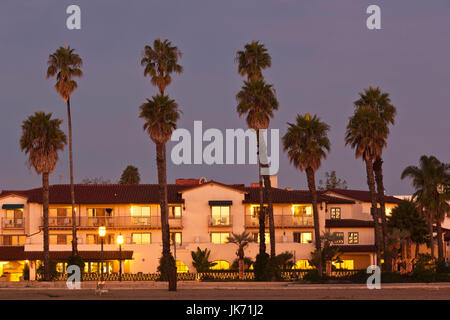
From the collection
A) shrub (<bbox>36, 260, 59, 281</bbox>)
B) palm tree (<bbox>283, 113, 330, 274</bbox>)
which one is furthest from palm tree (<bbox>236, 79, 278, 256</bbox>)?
shrub (<bbox>36, 260, 59, 281</bbox>)

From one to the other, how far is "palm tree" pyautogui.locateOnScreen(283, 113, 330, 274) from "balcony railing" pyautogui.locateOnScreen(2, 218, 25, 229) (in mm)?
27002

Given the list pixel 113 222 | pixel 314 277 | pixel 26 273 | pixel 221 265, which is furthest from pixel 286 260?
pixel 26 273

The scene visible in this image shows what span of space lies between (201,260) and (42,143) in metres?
16.7

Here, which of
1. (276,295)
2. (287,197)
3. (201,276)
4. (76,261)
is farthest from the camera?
(287,197)

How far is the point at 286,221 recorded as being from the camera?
245 ft

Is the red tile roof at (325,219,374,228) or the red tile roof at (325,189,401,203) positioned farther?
the red tile roof at (325,189,401,203)

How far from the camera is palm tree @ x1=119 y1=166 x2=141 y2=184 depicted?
110 metres

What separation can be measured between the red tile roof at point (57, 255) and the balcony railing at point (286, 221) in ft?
39.3

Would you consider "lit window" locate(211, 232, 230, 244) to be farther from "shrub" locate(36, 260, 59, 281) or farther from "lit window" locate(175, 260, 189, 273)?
"shrub" locate(36, 260, 59, 281)

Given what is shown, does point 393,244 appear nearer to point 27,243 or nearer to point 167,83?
point 167,83

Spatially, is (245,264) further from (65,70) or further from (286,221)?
(65,70)
